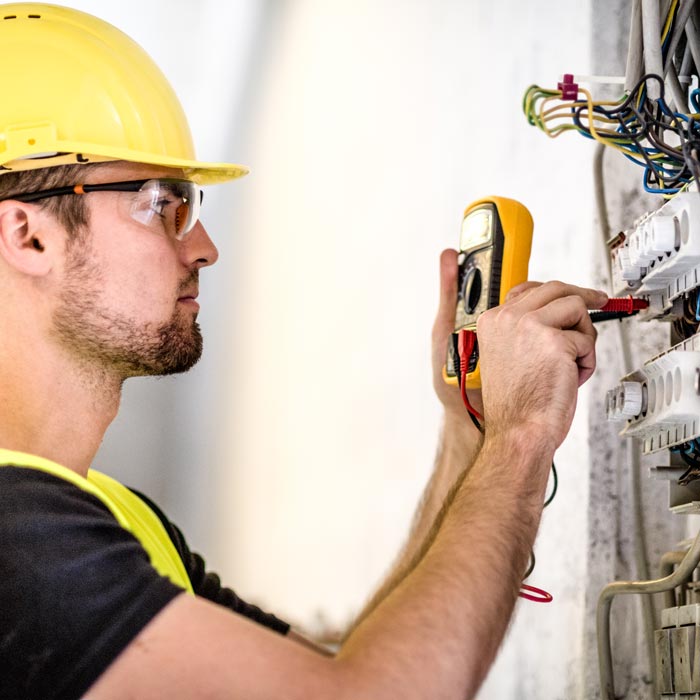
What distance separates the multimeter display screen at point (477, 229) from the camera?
125 centimetres

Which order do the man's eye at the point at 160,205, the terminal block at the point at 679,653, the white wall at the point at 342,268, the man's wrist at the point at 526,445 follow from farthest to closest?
1. the white wall at the point at 342,268
2. the man's eye at the point at 160,205
3. the terminal block at the point at 679,653
4. the man's wrist at the point at 526,445

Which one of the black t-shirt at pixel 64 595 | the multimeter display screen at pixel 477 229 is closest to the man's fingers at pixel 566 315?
the multimeter display screen at pixel 477 229

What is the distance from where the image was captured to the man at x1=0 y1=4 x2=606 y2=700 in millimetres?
845

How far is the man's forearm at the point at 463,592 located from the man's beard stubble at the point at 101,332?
0.49 m

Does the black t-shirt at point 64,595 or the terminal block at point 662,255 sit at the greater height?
the terminal block at point 662,255

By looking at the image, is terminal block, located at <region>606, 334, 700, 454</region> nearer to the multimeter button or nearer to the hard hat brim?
the multimeter button

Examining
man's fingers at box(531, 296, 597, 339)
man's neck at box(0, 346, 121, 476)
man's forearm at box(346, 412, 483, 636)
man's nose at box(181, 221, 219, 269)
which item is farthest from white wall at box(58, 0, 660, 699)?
man's neck at box(0, 346, 121, 476)

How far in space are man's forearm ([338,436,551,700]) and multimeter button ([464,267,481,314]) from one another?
330mm

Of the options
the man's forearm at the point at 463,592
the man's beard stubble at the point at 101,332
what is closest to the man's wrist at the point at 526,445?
the man's forearm at the point at 463,592

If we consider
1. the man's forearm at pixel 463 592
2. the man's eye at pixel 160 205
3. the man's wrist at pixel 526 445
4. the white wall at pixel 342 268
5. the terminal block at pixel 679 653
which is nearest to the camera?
the man's forearm at pixel 463 592

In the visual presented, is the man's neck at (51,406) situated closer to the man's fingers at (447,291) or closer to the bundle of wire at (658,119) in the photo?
the man's fingers at (447,291)

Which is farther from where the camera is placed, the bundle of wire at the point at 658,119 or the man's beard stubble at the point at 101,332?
the man's beard stubble at the point at 101,332

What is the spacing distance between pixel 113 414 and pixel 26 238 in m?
0.26

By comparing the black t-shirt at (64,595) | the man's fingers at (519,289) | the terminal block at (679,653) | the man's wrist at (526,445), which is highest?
the man's fingers at (519,289)
